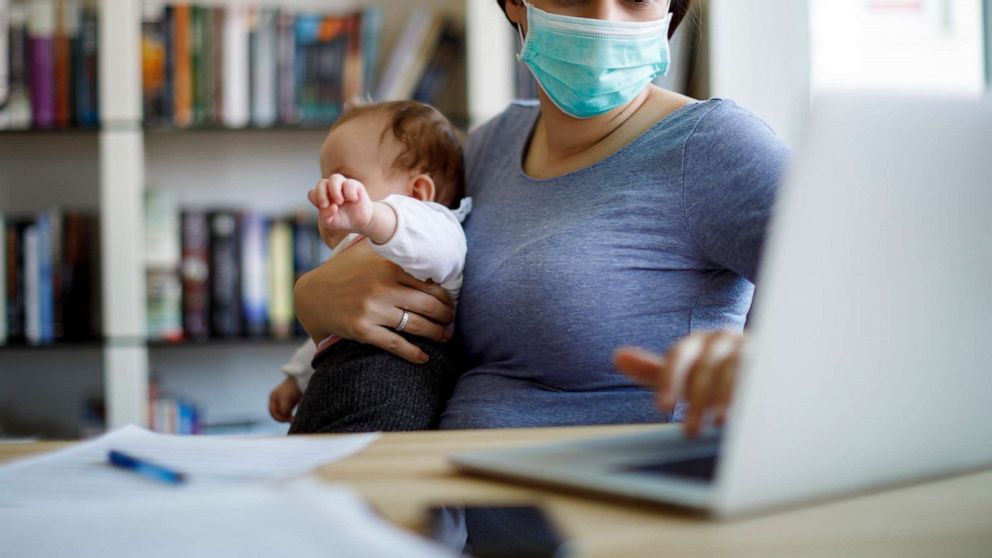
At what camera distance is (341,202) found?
1.12m

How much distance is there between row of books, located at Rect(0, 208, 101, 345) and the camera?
2650mm

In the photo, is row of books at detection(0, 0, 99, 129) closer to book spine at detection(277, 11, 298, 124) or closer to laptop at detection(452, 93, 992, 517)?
book spine at detection(277, 11, 298, 124)

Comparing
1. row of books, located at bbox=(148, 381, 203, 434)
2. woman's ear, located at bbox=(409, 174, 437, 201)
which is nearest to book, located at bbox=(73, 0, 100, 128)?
row of books, located at bbox=(148, 381, 203, 434)

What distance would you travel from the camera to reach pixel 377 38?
2871 mm

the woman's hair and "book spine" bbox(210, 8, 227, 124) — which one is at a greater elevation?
the woman's hair

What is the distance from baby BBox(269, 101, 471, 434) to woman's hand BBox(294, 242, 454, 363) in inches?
0.6

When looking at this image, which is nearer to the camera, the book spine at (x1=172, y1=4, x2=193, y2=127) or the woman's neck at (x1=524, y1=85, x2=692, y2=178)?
the woman's neck at (x1=524, y1=85, x2=692, y2=178)

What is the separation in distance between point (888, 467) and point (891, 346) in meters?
0.08

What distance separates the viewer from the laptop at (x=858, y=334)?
47 cm

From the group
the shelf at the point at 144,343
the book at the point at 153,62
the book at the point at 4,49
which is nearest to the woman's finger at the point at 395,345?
the shelf at the point at 144,343

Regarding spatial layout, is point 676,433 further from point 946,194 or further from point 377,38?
point 377,38

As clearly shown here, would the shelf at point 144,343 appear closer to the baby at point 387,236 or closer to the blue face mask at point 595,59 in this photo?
the baby at point 387,236

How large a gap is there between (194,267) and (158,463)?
213 centimetres

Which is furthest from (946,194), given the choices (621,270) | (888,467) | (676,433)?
(621,270)
